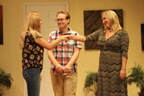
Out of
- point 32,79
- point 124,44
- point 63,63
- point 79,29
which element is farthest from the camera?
point 79,29

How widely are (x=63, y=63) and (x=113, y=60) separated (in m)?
0.64

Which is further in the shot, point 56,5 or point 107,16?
point 56,5

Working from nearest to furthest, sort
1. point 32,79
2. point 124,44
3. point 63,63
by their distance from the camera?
point 32,79
point 124,44
point 63,63

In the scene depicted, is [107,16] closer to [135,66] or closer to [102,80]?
[102,80]

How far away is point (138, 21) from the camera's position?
13.4ft

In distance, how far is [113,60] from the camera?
2.24 m

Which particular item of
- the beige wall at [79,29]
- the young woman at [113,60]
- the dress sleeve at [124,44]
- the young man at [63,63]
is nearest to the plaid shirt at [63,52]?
the young man at [63,63]

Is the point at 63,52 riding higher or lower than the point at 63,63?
higher

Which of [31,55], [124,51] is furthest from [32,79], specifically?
[124,51]

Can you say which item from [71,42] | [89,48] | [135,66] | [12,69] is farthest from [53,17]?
[135,66]

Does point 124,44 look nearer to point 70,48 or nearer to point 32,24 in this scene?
point 70,48

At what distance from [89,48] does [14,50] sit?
172 cm

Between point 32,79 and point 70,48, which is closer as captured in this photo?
point 32,79

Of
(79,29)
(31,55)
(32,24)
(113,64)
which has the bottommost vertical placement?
(113,64)
